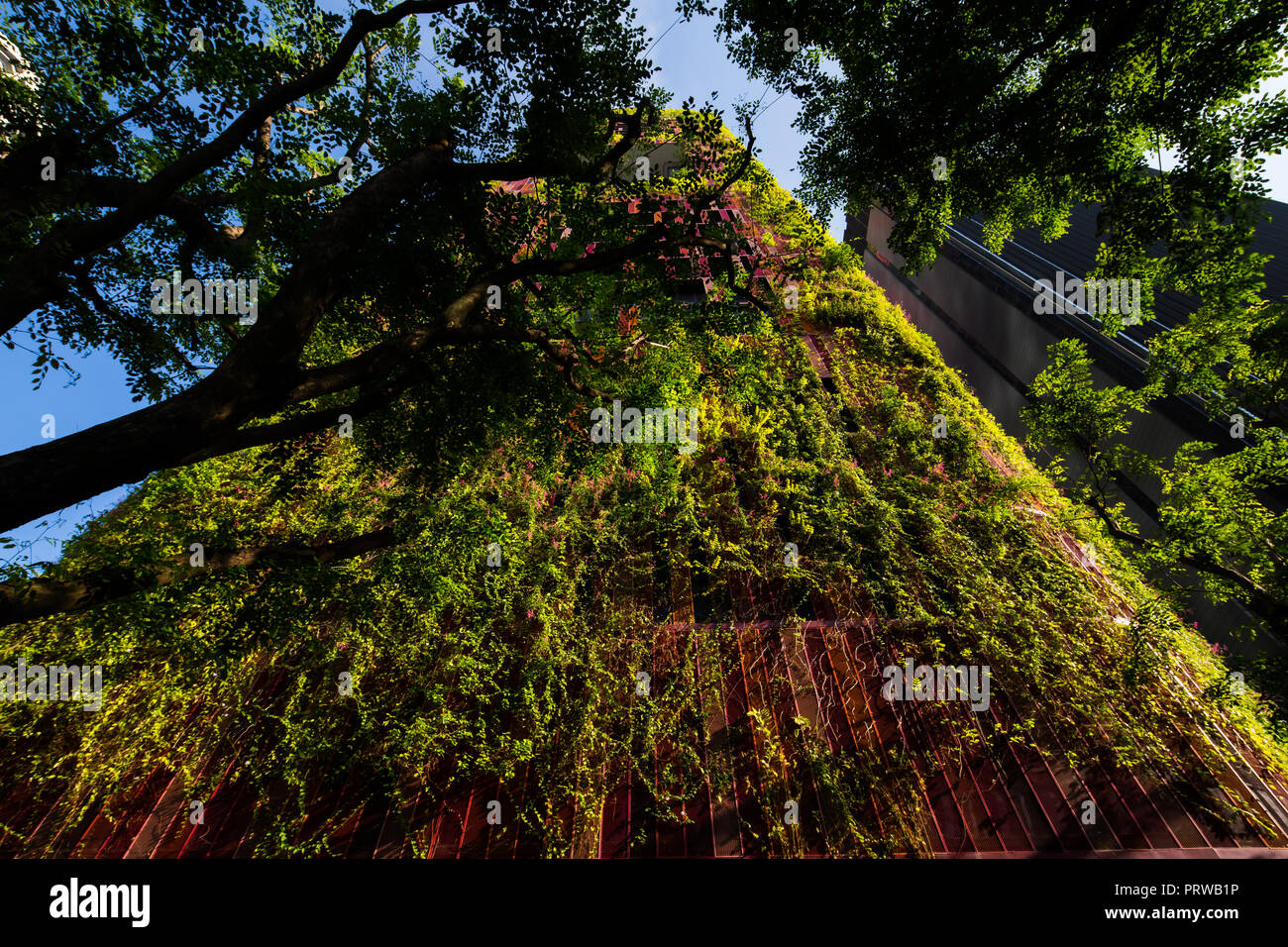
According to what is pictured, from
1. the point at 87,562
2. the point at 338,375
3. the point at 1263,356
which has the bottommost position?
the point at 87,562

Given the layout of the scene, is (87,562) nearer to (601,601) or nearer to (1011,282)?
(601,601)

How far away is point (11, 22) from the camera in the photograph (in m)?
4.41

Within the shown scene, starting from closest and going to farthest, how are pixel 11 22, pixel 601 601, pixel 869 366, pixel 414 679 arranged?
pixel 11 22
pixel 414 679
pixel 601 601
pixel 869 366

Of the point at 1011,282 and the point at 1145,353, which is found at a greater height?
the point at 1011,282

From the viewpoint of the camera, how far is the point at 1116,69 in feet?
16.1

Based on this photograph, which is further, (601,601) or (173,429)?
(601,601)

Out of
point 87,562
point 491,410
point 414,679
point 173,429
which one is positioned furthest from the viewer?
point 491,410

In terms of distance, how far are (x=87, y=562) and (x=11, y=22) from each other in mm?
5789

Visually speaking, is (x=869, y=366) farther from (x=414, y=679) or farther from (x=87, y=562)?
(x=87, y=562)

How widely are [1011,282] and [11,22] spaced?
21968 millimetres

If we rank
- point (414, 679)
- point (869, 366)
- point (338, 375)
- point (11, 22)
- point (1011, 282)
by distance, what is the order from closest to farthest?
point (338, 375)
point (11, 22)
point (414, 679)
point (869, 366)
point (1011, 282)
